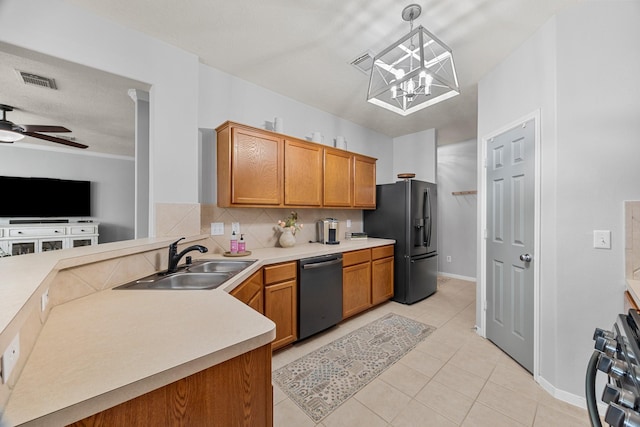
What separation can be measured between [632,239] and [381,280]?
89.1 inches

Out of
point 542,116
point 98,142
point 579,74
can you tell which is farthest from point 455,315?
point 98,142

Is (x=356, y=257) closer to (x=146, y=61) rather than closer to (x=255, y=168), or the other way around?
(x=255, y=168)

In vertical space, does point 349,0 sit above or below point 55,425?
above

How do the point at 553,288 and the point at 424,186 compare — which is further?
the point at 424,186

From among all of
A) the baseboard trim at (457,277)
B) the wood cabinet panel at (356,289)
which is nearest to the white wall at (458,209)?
the baseboard trim at (457,277)

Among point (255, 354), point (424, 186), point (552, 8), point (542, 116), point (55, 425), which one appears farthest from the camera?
point (424, 186)

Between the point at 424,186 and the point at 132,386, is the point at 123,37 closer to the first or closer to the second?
the point at 132,386

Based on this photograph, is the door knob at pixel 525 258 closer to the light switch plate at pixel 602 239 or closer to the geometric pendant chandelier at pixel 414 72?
the light switch plate at pixel 602 239

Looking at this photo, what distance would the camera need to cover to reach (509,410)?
5.33 ft

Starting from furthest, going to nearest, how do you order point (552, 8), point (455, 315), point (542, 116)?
point (455, 315), point (542, 116), point (552, 8)

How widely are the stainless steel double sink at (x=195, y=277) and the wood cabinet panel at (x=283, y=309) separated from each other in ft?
1.17

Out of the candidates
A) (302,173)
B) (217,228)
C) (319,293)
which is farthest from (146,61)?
(319,293)

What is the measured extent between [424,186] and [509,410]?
2616mm

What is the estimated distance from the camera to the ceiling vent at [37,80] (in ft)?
7.99
